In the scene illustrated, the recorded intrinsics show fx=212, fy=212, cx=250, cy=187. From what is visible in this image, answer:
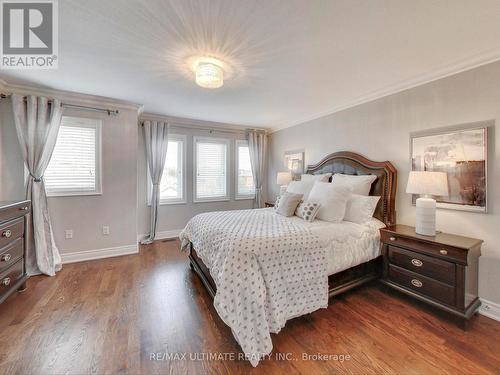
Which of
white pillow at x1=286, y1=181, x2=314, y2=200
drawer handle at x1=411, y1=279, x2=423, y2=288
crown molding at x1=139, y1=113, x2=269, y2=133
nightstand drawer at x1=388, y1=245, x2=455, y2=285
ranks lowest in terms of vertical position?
drawer handle at x1=411, y1=279, x2=423, y2=288

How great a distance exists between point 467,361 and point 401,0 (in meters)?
2.51

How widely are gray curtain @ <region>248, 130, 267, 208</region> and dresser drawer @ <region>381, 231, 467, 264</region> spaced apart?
10.2 feet

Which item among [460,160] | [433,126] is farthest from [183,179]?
[460,160]

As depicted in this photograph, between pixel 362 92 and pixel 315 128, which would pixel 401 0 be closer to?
pixel 362 92

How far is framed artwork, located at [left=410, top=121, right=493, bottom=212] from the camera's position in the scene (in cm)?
202

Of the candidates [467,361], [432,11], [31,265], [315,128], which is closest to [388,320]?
[467,361]

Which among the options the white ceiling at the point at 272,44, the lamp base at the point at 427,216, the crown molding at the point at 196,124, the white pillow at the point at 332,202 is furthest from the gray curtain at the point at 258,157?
the lamp base at the point at 427,216

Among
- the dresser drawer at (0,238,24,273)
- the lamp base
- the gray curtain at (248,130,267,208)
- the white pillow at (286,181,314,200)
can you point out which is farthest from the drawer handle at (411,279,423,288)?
the dresser drawer at (0,238,24,273)

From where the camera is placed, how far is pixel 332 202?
8.39 feet

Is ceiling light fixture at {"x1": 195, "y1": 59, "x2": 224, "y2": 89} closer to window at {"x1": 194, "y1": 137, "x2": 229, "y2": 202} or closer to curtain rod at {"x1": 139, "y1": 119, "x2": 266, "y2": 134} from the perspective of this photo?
curtain rod at {"x1": 139, "y1": 119, "x2": 266, "y2": 134}

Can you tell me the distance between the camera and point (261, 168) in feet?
16.9

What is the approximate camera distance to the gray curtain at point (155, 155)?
399 cm

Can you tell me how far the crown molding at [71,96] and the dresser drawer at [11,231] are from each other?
1.75 m

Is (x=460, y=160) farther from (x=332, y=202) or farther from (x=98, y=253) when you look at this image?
(x=98, y=253)
